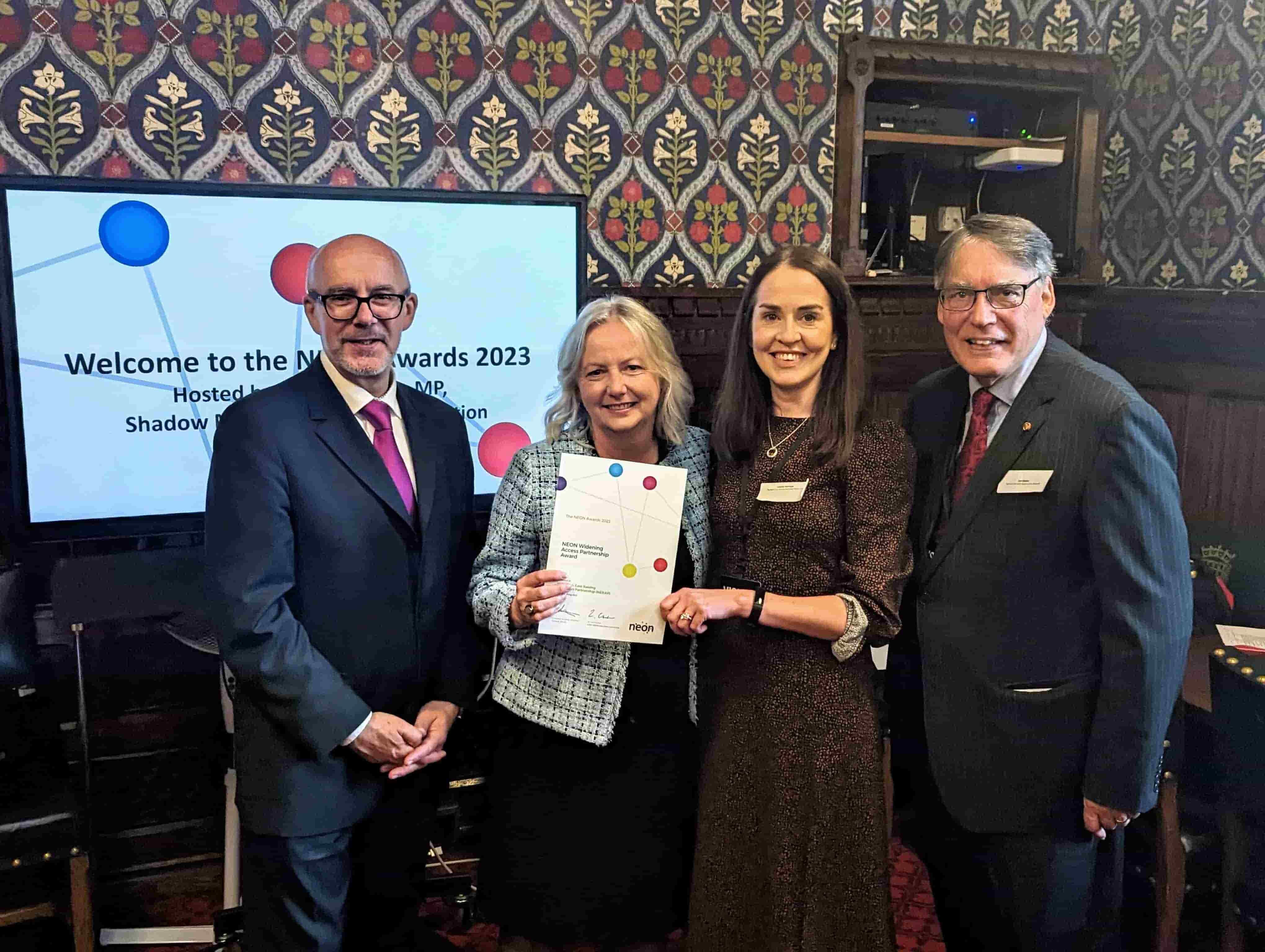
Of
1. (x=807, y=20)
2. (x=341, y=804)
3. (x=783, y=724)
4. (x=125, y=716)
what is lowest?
(x=125, y=716)

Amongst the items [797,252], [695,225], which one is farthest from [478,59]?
[797,252]

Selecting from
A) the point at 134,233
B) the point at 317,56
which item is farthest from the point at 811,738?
the point at 317,56

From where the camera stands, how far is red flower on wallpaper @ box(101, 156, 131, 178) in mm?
2740

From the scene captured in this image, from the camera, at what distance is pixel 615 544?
5.75ft

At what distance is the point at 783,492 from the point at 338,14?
7.17 ft

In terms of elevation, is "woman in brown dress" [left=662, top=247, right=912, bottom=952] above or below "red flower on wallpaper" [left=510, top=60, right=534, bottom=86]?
below

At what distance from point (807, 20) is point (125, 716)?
3.21 metres

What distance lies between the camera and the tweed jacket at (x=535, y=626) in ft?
5.83

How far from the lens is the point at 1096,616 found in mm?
1652

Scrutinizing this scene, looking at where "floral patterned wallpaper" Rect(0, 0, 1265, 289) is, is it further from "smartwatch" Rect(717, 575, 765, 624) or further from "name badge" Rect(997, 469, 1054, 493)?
"name badge" Rect(997, 469, 1054, 493)

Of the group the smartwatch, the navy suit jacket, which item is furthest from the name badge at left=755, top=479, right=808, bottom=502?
the navy suit jacket

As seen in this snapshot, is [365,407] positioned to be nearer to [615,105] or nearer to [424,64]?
[424,64]

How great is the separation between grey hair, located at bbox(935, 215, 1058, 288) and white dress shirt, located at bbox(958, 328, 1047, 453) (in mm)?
118

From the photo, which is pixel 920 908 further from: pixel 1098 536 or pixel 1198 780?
pixel 1098 536
